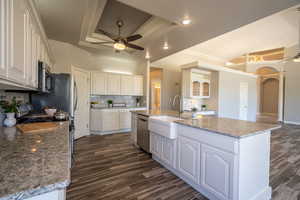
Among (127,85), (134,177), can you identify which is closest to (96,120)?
(127,85)

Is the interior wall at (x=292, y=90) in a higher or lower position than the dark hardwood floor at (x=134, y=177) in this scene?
higher

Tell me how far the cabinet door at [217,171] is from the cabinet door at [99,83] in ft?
13.3

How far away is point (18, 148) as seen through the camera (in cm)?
101

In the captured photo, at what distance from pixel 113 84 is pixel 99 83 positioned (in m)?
0.50

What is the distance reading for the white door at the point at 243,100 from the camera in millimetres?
6552

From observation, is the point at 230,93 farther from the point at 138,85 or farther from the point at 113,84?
the point at 113,84

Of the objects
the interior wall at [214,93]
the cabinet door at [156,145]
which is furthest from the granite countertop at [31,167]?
the interior wall at [214,93]

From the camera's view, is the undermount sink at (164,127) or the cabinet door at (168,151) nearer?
the undermount sink at (164,127)

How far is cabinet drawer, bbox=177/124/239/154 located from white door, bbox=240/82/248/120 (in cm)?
583

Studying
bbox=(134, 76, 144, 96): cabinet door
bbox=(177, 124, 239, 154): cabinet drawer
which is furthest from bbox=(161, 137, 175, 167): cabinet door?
bbox=(134, 76, 144, 96): cabinet door

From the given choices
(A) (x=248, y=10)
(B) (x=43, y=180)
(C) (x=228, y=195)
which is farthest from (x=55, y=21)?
(C) (x=228, y=195)

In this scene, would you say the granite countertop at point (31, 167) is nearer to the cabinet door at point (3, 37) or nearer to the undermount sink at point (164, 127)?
the cabinet door at point (3, 37)

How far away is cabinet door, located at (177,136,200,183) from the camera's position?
6.23ft

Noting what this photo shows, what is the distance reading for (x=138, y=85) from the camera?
567 cm
